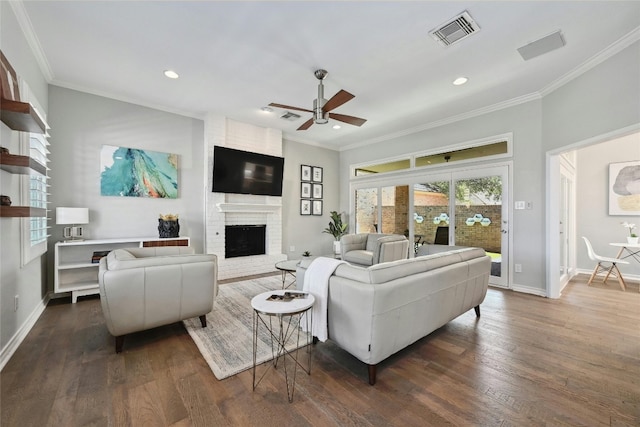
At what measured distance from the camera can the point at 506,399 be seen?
1.69m

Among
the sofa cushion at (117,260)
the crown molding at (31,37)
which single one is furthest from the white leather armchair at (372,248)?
the crown molding at (31,37)

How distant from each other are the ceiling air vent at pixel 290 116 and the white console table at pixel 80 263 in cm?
287

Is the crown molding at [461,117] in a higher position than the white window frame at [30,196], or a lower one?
higher

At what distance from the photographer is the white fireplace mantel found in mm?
4902

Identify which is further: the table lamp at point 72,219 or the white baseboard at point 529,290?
the white baseboard at point 529,290

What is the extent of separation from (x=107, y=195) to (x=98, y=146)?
2.42 ft

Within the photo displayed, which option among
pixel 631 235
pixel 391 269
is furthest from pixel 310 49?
pixel 631 235

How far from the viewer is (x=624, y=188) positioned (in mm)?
4852

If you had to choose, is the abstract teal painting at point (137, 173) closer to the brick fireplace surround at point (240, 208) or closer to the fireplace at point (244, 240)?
the brick fireplace surround at point (240, 208)

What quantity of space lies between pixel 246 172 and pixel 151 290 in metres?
3.26

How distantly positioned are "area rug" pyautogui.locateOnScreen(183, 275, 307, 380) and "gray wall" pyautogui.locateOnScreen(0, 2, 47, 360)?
1358 millimetres

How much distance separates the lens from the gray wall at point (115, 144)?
12.2 feet

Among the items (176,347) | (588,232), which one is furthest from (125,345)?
(588,232)

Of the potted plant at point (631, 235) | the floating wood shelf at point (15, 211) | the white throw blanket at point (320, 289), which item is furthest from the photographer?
the potted plant at point (631, 235)
